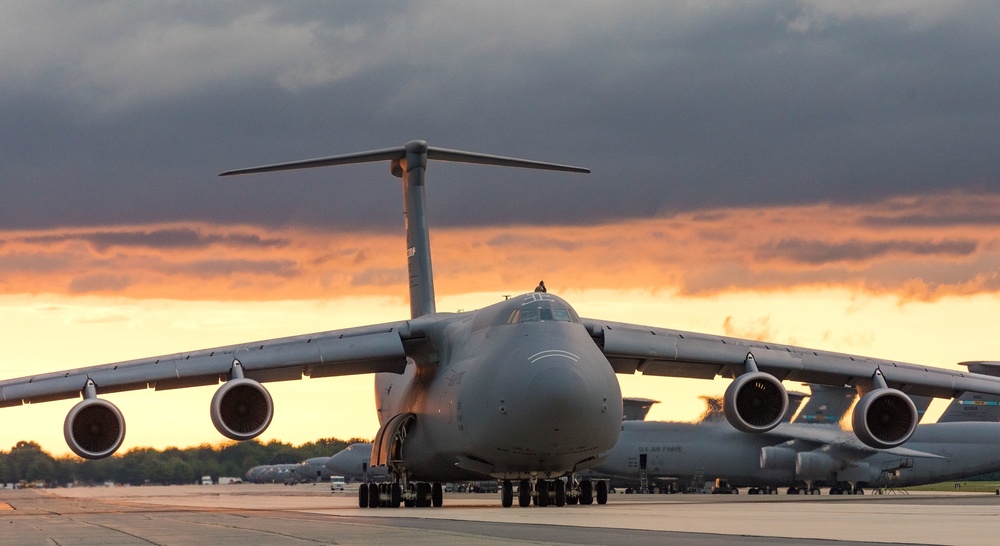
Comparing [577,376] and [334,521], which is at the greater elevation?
[577,376]

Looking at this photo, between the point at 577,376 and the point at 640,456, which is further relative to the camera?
the point at 640,456

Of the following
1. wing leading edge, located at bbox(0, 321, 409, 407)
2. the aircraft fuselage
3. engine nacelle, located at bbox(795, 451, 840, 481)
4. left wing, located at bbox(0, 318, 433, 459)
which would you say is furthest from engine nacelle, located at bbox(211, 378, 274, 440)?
engine nacelle, located at bbox(795, 451, 840, 481)

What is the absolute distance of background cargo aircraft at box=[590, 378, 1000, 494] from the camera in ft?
158

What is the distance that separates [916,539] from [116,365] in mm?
16970

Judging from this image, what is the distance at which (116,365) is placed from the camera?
2441 centimetres

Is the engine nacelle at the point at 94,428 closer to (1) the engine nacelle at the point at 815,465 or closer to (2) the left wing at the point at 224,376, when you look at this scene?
(2) the left wing at the point at 224,376

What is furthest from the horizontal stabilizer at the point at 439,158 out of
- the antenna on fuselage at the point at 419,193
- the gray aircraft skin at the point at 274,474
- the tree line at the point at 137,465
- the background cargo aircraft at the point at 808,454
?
the gray aircraft skin at the point at 274,474

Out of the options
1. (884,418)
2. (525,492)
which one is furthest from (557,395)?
(884,418)

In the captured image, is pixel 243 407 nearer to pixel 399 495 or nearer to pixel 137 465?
pixel 399 495

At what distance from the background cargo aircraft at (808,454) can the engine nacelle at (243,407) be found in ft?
90.5

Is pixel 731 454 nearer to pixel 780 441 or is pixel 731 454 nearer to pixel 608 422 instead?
pixel 780 441

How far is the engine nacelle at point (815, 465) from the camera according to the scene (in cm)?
4944

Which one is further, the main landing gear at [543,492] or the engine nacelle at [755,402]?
the engine nacelle at [755,402]

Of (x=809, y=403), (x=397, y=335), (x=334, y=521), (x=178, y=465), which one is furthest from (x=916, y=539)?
(x=178, y=465)
